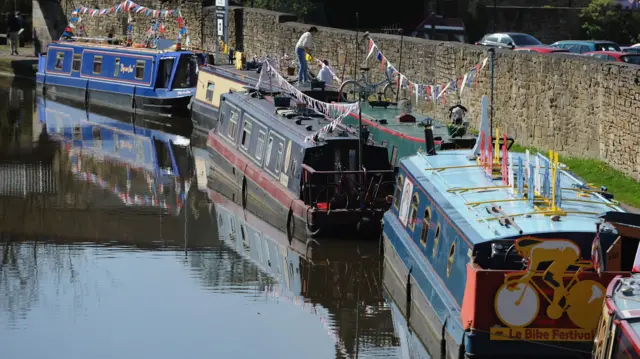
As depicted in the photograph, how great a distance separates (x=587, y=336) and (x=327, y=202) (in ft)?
21.8

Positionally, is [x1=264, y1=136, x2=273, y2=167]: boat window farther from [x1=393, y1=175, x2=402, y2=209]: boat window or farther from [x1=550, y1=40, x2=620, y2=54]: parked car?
[x1=550, y1=40, x2=620, y2=54]: parked car

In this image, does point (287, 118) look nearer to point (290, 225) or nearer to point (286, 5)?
point (290, 225)

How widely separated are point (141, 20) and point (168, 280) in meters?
26.4

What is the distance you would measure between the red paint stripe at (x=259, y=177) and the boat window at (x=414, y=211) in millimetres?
2878

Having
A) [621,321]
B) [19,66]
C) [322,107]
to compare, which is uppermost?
[322,107]

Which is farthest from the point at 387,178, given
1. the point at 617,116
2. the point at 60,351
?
the point at 60,351

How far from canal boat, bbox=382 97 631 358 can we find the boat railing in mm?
2680

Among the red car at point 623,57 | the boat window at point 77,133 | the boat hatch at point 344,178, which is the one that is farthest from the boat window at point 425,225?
the red car at point 623,57

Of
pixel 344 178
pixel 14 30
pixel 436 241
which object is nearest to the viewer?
pixel 436 241

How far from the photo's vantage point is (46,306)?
48.8ft

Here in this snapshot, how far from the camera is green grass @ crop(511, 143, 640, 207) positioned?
18047mm

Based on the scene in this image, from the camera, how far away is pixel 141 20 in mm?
41125

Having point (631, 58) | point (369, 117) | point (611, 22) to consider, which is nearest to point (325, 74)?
point (369, 117)

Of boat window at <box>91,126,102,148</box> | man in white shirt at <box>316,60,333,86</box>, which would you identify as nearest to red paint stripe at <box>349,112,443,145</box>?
man in white shirt at <box>316,60,333,86</box>
